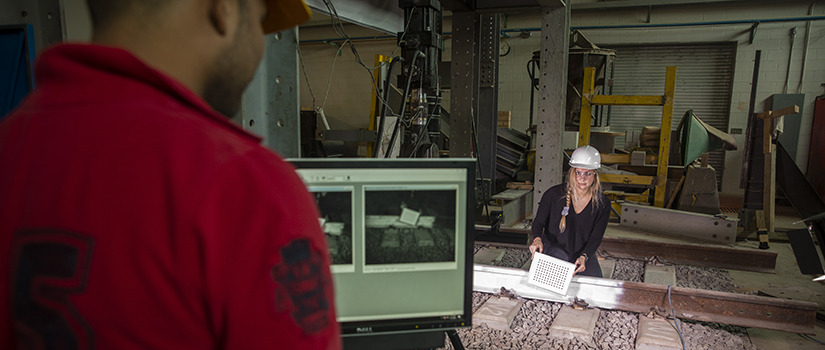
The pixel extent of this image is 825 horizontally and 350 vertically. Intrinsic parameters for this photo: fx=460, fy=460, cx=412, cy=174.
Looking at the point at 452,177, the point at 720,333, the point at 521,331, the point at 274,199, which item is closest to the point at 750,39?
the point at 720,333

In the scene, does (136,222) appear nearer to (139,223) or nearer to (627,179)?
(139,223)

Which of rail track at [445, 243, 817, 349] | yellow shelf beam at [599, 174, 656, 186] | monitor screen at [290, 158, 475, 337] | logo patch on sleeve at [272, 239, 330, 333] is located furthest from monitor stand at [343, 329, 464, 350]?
yellow shelf beam at [599, 174, 656, 186]

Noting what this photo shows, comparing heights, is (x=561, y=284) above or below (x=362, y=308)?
below

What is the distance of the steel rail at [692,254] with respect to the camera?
15.0 feet

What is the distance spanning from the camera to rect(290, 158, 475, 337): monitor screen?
3.90ft

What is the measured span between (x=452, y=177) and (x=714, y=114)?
10.4m

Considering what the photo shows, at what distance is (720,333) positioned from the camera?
2875 mm

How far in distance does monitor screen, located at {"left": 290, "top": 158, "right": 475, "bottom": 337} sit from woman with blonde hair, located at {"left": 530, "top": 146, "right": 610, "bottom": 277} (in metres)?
2.63

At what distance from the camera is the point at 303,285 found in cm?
53

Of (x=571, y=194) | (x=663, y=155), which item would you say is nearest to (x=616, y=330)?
(x=571, y=194)

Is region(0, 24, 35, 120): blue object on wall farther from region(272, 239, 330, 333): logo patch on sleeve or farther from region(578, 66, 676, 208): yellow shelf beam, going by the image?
region(578, 66, 676, 208): yellow shelf beam

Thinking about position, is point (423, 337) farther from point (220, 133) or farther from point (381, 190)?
point (220, 133)

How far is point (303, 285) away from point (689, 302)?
10.7ft

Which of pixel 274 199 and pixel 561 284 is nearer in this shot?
pixel 274 199
